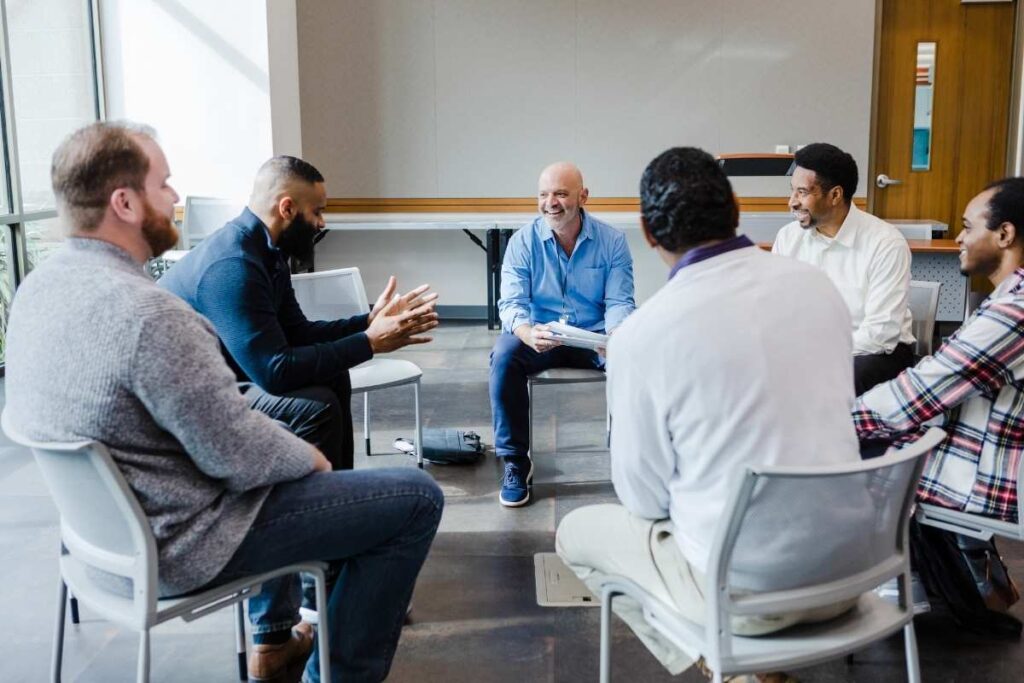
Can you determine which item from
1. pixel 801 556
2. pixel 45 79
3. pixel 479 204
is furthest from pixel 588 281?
pixel 45 79

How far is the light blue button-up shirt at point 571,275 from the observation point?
12.6 ft

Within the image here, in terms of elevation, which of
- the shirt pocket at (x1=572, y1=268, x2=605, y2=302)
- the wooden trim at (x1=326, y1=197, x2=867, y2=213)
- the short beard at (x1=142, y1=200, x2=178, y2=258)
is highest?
the short beard at (x1=142, y1=200, x2=178, y2=258)

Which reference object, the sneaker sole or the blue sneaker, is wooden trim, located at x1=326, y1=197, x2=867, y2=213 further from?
the sneaker sole

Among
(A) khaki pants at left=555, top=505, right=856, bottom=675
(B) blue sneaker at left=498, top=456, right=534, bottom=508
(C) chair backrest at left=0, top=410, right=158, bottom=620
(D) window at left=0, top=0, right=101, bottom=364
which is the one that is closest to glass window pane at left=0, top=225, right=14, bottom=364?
(D) window at left=0, top=0, right=101, bottom=364

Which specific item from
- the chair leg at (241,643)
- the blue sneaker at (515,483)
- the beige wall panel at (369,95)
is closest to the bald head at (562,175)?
the blue sneaker at (515,483)

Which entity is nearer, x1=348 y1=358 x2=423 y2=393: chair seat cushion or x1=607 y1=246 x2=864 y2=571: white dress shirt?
x1=607 y1=246 x2=864 y2=571: white dress shirt

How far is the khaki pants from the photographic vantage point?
66.6 inches

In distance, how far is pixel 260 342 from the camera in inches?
98.7

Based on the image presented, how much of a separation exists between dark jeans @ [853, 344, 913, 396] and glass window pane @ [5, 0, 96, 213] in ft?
16.1

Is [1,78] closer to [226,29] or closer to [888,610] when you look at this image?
[226,29]

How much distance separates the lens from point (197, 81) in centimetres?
671

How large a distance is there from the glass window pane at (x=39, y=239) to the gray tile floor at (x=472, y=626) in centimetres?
260

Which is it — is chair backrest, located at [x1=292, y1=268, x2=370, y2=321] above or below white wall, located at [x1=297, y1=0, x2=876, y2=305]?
below

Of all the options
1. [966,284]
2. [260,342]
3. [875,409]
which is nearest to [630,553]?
[875,409]
